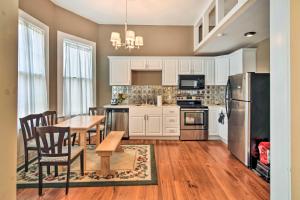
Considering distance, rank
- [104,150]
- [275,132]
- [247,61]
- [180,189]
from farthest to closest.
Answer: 1. [247,61]
2. [104,150]
3. [180,189]
4. [275,132]

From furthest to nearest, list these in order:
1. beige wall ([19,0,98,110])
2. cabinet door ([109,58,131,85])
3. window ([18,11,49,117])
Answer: cabinet door ([109,58,131,85]) → beige wall ([19,0,98,110]) → window ([18,11,49,117])

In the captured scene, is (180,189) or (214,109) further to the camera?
(214,109)

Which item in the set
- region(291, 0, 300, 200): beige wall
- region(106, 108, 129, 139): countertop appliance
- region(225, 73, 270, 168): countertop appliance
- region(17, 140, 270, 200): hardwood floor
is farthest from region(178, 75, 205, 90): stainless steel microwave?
region(291, 0, 300, 200): beige wall

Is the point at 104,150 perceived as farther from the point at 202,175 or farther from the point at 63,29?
the point at 63,29

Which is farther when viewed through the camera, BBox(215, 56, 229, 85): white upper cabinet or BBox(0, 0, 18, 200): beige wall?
BBox(215, 56, 229, 85): white upper cabinet

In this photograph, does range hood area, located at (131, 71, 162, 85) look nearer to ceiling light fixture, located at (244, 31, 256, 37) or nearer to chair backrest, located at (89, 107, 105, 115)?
chair backrest, located at (89, 107, 105, 115)

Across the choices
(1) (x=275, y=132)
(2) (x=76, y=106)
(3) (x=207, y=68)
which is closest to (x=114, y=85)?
(2) (x=76, y=106)

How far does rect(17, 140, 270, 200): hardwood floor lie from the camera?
2.36 m

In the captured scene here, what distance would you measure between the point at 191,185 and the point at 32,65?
3.26m

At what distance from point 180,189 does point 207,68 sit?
3.54 m

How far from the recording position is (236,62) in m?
4.43

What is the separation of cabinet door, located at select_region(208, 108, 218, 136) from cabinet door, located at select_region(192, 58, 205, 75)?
107 cm

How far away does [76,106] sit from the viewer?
468 centimetres

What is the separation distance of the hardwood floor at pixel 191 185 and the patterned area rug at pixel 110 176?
0.12 m
